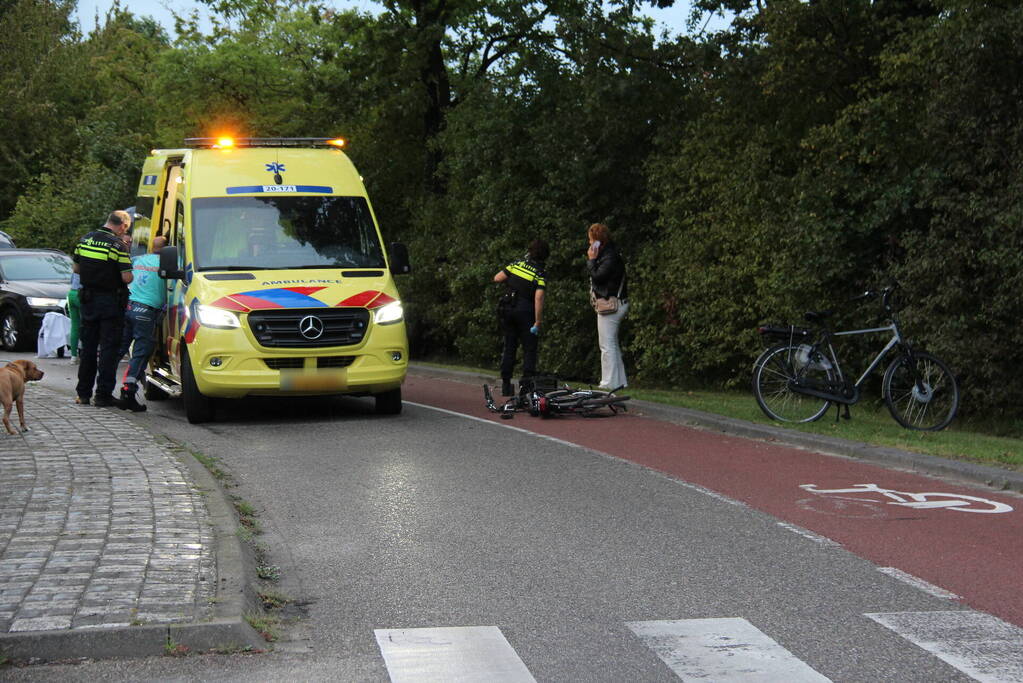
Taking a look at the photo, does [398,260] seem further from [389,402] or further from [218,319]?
[218,319]

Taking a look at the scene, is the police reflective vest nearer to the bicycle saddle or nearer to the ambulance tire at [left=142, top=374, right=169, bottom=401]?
the ambulance tire at [left=142, top=374, right=169, bottom=401]

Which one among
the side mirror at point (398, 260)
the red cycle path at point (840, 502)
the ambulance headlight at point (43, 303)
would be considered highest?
the side mirror at point (398, 260)

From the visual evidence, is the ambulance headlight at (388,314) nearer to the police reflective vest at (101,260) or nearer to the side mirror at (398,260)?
the side mirror at (398,260)

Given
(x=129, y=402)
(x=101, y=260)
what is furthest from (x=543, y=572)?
(x=129, y=402)

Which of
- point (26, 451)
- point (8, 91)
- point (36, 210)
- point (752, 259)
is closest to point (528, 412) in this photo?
point (752, 259)

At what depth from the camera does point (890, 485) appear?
966 cm

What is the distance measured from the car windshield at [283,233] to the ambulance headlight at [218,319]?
31.8 inches

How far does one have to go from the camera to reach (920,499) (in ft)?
29.7

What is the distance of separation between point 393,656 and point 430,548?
2.08 m

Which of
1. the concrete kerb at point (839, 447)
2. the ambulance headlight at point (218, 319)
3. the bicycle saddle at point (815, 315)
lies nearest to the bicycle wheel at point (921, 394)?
the bicycle saddle at point (815, 315)

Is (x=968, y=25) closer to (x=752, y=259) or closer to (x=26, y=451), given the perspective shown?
(x=752, y=259)

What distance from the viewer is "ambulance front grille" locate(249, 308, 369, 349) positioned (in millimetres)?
12867

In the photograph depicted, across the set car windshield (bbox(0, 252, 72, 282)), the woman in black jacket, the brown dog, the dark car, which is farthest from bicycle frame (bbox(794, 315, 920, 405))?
car windshield (bbox(0, 252, 72, 282))

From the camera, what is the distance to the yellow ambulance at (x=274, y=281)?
506 inches
